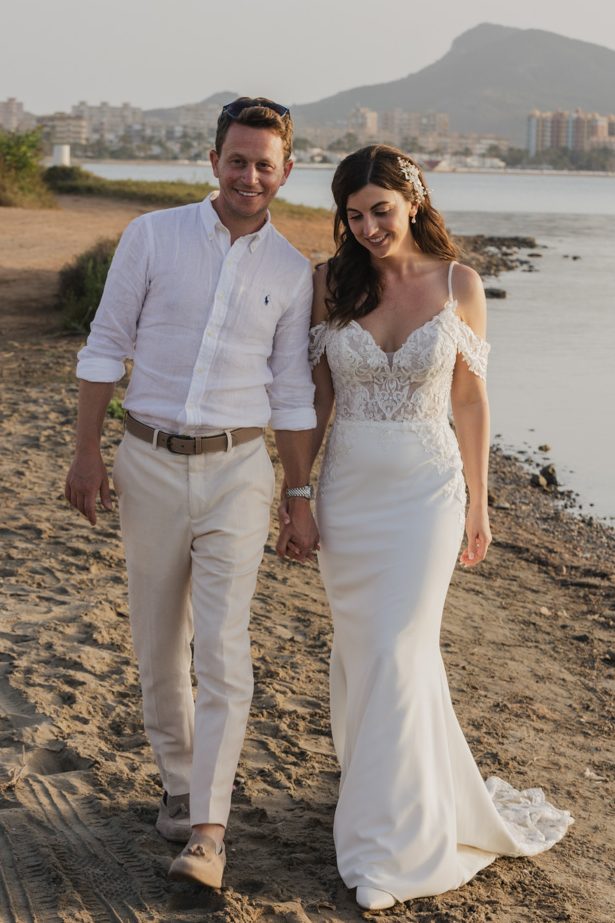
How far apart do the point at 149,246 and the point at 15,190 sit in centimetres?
3031

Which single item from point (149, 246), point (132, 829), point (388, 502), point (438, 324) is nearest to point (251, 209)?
point (149, 246)

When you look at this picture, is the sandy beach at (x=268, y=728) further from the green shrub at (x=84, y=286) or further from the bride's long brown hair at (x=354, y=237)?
the green shrub at (x=84, y=286)

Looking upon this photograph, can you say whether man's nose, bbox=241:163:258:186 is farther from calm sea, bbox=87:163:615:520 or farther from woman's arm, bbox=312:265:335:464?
calm sea, bbox=87:163:615:520

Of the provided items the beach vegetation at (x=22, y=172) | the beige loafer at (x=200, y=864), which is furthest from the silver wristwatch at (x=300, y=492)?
the beach vegetation at (x=22, y=172)

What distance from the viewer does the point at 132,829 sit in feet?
12.4

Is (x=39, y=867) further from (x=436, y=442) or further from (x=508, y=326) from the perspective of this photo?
(x=508, y=326)

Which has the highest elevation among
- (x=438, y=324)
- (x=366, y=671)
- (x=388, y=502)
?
(x=438, y=324)

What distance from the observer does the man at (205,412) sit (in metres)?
3.50

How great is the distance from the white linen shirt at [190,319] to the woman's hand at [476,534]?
932mm

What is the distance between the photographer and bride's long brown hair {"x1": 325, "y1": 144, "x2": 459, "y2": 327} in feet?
12.4

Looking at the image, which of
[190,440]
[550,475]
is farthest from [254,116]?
[550,475]

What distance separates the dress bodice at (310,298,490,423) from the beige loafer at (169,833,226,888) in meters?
1.39

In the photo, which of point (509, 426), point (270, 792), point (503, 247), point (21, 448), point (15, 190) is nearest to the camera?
point (270, 792)

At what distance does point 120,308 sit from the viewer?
353cm
